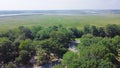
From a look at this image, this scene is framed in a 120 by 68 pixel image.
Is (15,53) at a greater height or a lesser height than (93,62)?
lesser

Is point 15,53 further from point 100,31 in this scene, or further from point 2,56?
point 100,31

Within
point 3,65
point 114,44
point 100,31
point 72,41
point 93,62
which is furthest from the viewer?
point 100,31

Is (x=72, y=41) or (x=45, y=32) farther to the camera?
(x=72, y=41)

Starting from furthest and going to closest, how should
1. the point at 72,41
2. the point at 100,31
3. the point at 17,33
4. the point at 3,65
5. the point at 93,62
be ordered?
the point at 100,31, the point at 72,41, the point at 17,33, the point at 3,65, the point at 93,62

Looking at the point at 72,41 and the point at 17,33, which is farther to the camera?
the point at 72,41

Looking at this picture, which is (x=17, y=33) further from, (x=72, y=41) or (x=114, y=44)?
(x=114, y=44)

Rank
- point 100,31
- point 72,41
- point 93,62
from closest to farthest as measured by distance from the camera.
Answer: point 93,62
point 72,41
point 100,31

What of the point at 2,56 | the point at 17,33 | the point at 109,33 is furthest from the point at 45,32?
the point at 109,33

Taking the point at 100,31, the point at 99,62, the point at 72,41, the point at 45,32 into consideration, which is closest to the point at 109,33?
the point at 100,31

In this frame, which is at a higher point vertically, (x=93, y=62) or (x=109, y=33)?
(x=93, y=62)
